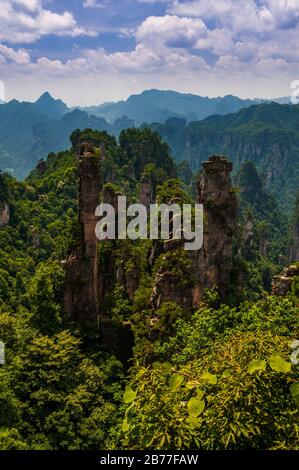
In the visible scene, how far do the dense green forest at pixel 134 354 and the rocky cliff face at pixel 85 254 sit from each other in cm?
62

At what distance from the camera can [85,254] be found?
1189 inches

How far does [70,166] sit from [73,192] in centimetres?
442

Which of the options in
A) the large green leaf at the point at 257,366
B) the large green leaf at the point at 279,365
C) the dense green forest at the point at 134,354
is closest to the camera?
the large green leaf at the point at 279,365

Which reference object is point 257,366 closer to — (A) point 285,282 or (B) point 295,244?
(A) point 285,282

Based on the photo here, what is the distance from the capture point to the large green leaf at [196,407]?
6.11 m

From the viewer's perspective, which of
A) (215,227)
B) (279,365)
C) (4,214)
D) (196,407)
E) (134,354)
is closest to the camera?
→ (279,365)

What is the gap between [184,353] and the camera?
66.4 feet

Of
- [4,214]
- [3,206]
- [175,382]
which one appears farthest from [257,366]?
[3,206]

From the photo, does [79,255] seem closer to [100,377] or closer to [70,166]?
[100,377]

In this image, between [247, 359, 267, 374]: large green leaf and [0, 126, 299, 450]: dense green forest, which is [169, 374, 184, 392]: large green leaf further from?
[247, 359, 267, 374]: large green leaf

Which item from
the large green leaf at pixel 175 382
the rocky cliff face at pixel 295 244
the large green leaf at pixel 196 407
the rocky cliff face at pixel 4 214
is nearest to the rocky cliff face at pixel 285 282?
the large green leaf at pixel 196 407

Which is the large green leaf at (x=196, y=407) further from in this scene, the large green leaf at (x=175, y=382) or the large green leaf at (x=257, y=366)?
the large green leaf at (x=257, y=366)

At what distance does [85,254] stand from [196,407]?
24497 millimetres
